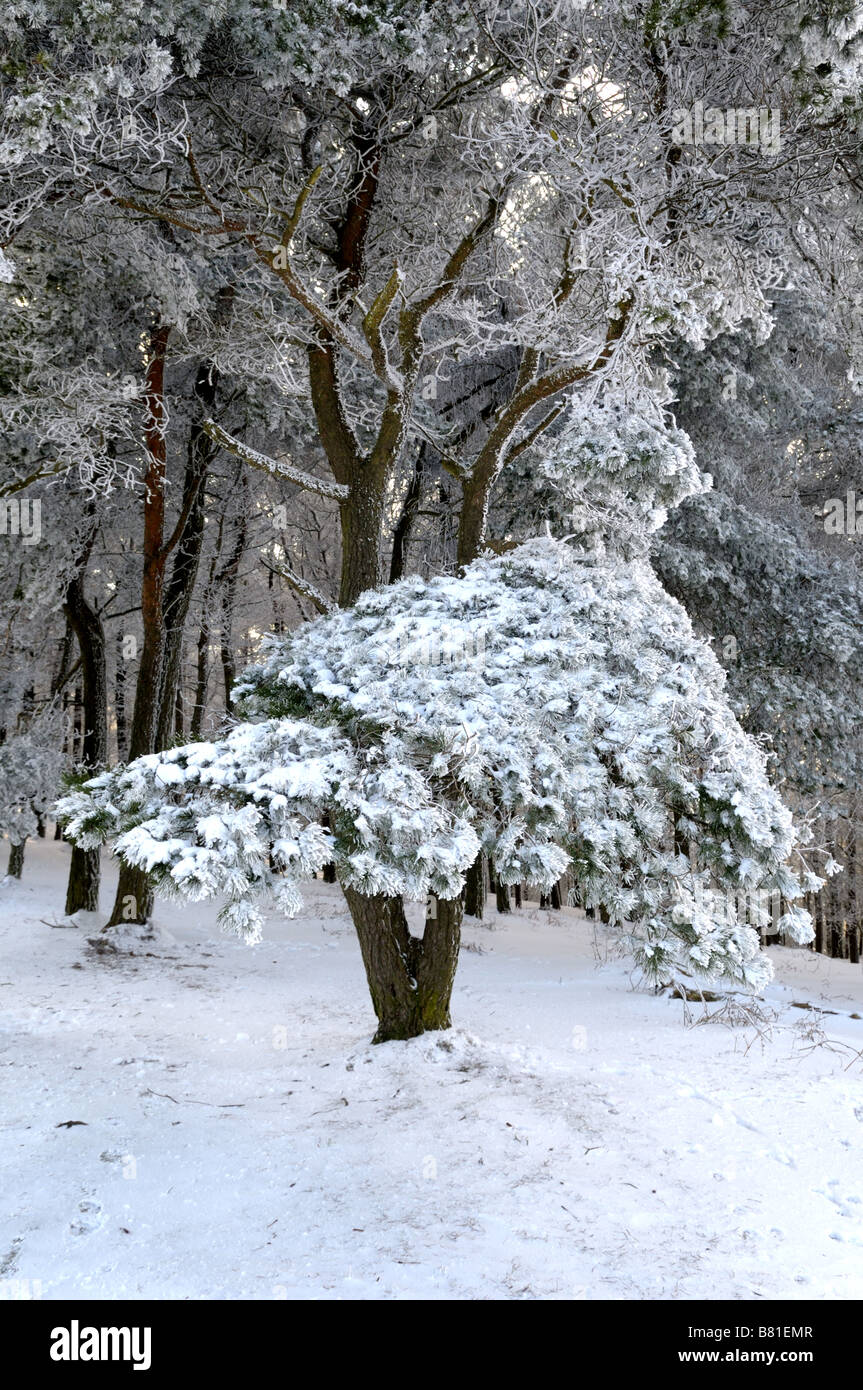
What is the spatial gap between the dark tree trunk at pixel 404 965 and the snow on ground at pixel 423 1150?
20cm

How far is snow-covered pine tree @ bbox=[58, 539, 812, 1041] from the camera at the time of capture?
392 cm

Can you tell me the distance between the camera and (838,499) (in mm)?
12453

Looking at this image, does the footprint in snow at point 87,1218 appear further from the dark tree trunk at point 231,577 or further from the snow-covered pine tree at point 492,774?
the dark tree trunk at point 231,577

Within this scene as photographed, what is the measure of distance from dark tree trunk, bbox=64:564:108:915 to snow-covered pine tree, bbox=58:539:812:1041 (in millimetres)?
6817

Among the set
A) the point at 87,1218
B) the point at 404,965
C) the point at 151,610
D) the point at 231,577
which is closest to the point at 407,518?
the point at 231,577

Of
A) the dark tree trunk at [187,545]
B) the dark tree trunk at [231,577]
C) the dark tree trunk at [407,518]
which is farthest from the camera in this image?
the dark tree trunk at [407,518]

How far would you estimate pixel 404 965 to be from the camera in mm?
6145

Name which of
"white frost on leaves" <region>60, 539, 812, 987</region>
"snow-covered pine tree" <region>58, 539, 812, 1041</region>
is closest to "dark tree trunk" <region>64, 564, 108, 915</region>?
"snow-covered pine tree" <region>58, 539, 812, 1041</region>

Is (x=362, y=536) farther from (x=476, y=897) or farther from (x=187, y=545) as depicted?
(x=476, y=897)

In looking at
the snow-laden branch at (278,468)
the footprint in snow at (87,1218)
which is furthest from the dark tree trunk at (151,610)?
the footprint in snow at (87,1218)

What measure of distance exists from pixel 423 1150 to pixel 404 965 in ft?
5.21

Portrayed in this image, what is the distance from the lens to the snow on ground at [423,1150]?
3.56 meters
